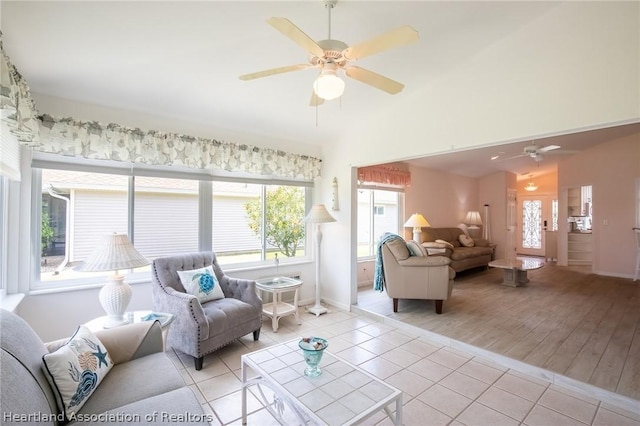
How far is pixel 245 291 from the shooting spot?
3168 millimetres

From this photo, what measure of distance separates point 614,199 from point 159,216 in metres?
8.56

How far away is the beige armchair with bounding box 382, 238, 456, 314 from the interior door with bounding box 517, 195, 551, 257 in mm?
7150

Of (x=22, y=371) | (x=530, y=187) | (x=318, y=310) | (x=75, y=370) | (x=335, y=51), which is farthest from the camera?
(x=530, y=187)

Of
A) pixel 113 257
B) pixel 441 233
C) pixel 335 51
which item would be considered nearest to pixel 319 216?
pixel 113 257

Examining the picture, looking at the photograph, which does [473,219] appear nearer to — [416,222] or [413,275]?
[416,222]

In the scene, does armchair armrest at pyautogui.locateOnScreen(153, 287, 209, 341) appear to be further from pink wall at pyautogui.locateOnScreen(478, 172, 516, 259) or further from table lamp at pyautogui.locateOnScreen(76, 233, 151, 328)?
pink wall at pyautogui.locateOnScreen(478, 172, 516, 259)

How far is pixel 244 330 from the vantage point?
296cm

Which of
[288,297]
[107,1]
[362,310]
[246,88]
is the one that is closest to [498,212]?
[362,310]

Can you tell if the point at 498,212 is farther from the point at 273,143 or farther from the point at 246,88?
the point at 246,88

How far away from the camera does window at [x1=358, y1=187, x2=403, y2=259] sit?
564 cm

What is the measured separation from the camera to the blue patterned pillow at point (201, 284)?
2959 millimetres

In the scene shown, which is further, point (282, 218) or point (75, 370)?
point (282, 218)

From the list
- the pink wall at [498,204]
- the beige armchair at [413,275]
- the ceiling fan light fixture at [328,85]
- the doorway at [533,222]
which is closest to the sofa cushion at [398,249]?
the beige armchair at [413,275]

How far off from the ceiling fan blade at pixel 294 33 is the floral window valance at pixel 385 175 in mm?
3434
